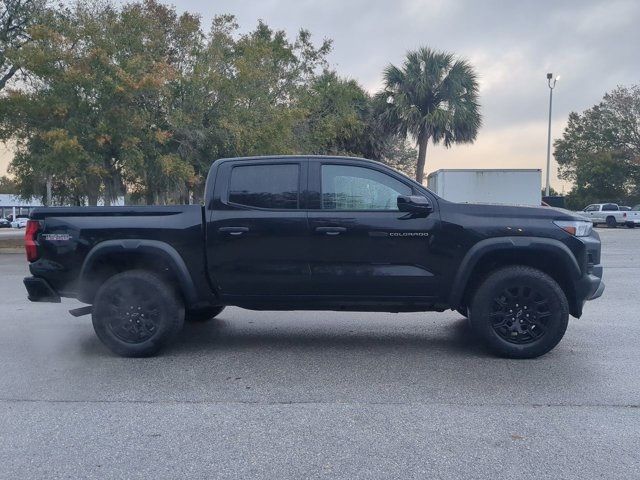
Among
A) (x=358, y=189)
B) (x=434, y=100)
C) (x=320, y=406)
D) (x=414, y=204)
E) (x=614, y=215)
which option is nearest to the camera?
(x=320, y=406)

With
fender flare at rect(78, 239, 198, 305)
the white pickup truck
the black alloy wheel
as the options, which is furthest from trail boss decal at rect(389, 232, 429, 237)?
the white pickup truck

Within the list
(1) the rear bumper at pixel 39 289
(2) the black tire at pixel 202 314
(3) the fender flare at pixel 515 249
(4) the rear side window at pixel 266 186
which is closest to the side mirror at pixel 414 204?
(3) the fender flare at pixel 515 249

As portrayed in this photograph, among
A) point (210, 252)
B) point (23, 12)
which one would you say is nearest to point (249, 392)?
point (210, 252)

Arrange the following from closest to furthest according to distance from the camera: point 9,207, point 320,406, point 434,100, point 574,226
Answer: point 320,406 → point 574,226 → point 434,100 → point 9,207

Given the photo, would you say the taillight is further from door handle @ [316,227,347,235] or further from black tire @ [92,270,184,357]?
door handle @ [316,227,347,235]

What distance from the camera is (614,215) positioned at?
3812cm

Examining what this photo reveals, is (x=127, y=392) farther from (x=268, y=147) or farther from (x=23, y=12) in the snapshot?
(x=23, y=12)

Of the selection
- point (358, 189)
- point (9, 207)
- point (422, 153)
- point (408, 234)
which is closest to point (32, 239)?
point (358, 189)

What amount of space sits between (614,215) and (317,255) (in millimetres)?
37140

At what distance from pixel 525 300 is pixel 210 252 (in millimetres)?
3092

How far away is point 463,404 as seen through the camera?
469cm

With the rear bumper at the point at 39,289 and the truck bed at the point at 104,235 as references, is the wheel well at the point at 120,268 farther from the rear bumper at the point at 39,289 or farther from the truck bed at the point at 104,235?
the rear bumper at the point at 39,289

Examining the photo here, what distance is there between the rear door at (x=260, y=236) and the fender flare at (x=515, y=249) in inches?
59.8

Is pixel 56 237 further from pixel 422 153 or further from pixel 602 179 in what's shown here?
pixel 602 179
